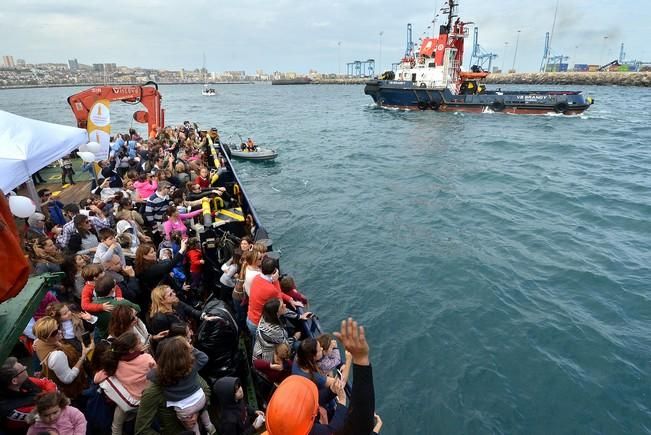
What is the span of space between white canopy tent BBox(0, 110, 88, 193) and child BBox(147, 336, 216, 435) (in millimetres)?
5099

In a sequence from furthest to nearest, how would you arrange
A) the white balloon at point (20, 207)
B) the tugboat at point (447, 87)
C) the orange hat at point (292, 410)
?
the tugboat at point (447, 87) < the white balloon at point (20, 207) < the orange hat at point (292, 410)

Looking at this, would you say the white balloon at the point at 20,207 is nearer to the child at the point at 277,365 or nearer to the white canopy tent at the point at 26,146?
the white canopy tent at the point at 26,146

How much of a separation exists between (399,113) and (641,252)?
104ft

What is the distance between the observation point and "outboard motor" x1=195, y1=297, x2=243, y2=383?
137 inches

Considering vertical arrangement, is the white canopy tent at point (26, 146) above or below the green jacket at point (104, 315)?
above

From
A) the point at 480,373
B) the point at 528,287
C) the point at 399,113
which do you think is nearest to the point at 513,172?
the point at 528,287

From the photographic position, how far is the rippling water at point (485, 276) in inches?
219

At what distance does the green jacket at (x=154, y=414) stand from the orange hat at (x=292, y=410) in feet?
3.71

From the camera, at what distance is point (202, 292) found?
568 cm

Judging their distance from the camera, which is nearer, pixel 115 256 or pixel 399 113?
pixel 115 256

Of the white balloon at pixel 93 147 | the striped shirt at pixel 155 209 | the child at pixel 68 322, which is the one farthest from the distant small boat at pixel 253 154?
the child at pixel 68 322

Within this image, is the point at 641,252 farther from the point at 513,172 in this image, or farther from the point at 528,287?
the point at 513,172

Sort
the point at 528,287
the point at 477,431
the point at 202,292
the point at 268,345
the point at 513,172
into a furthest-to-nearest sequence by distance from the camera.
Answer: the point at 513,172 < the point at 528,287 < the point at 202,292 < the point at 477,431 < the point at 268,345


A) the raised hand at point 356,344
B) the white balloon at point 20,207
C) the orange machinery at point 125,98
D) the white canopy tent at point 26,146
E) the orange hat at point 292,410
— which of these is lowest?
the white balloon at point 20,207
